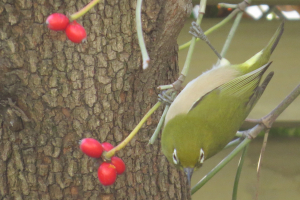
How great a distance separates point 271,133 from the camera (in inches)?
93.8

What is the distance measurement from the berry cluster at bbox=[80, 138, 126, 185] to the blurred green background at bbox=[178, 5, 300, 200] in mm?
1360

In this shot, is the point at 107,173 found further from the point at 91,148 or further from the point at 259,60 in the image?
the point at 259,60

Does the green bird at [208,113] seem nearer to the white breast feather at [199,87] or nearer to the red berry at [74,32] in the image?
the white breast feather at [199,87]

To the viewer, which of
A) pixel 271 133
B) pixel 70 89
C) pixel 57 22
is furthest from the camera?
pixel 271 133

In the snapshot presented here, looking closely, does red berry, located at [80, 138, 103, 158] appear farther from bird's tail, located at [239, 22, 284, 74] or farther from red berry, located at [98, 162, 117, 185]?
bird's tail, located at [239, 22, 284, 74]

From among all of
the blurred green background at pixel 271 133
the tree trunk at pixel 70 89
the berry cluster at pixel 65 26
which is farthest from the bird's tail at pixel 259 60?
the berry cluster at pixel 65 26

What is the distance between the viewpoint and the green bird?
1.32 metres

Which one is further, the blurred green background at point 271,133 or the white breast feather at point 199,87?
the blurred green background at point 271,133

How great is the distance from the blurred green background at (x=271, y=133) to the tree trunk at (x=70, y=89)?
3.29 ft

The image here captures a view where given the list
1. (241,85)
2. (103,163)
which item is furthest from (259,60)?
(103,163)

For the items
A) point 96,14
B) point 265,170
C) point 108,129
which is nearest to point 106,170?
point 108,129

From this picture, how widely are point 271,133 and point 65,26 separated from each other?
1.84 meters

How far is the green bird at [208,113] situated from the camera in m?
1.32

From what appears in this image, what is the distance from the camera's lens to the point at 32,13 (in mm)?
1151
